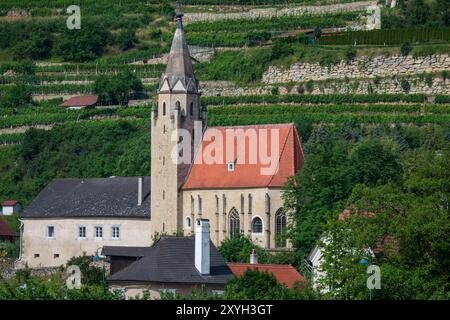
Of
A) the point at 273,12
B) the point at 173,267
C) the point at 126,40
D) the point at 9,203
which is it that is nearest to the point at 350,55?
the point at 273,12

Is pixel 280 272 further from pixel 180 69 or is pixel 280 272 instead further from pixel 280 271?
pixel 180 69

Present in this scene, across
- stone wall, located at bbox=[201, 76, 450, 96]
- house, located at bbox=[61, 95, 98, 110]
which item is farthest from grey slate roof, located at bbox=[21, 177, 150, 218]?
house, located at bbox=[61, 95, 98, 110]

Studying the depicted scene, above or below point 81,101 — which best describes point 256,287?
below

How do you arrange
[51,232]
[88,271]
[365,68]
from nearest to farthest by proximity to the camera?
[88,271] < [51,232] < [365,68]

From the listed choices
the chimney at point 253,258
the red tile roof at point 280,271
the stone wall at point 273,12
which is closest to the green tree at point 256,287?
the red tile roof at point 280,271

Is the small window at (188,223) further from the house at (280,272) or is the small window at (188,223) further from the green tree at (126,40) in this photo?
the green tree at (126,40)

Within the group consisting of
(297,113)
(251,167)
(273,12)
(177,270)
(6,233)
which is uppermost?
(273,12)

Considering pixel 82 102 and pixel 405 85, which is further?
pixel 82 102

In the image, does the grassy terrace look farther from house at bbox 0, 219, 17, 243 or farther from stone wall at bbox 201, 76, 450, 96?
house at bbox 0, 219, 17, 243

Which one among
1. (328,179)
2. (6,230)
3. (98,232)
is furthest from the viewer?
(6,230)
